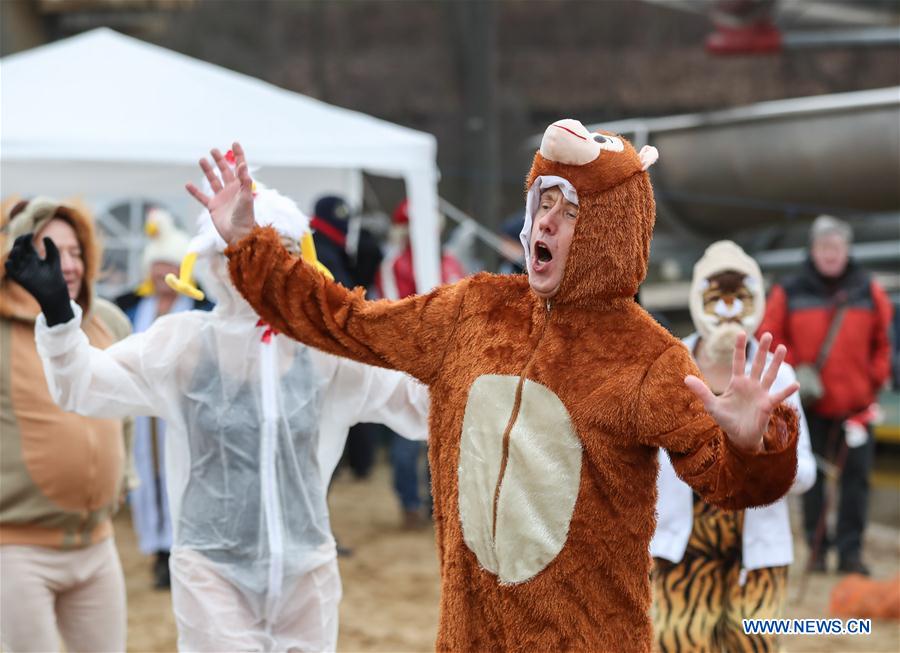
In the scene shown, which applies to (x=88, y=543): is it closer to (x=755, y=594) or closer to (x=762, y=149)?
(x=755, y=594)

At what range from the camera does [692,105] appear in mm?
16281

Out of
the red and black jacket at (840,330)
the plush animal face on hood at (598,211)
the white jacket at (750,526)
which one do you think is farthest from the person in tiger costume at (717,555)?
the red and black jacket at (840,330)

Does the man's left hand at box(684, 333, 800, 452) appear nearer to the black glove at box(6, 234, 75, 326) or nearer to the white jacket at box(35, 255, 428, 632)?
the white jacket at box(35, 255, 428, 632)

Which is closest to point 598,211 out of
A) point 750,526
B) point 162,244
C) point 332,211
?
point 750,526

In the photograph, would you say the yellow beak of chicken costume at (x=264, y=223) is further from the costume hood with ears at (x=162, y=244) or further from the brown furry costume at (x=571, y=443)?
the costume hood with ears at (x=162, y=244)

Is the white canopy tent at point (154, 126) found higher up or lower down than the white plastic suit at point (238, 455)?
higher up

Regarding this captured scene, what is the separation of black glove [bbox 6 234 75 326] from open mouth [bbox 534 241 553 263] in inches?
47.8

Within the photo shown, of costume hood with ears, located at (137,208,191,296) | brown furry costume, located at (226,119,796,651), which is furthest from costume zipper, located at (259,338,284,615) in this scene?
costume hood with ears, located at (137,208,191,296)

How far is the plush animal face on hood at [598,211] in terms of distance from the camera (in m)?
2.78

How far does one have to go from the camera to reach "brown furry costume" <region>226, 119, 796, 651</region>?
2.74m

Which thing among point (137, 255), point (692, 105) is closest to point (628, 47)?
point (692, 105)

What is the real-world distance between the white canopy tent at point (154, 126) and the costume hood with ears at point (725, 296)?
8.59 ft

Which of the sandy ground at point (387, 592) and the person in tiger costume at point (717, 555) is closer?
the person in tiger costume at point (717, 555)

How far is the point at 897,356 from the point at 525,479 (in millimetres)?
5602
